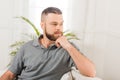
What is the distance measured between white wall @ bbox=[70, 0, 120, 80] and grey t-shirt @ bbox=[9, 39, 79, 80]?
0.79 m

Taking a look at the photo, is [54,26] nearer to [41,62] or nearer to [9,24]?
[41,62]

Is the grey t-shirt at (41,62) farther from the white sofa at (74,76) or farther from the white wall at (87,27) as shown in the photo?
the white wall at (87,27)

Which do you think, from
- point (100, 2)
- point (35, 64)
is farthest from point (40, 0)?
point (35, 64)

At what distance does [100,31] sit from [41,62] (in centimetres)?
116

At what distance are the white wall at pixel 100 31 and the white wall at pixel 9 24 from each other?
2.14ft

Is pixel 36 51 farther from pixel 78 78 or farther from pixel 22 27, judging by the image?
pixel 22 27

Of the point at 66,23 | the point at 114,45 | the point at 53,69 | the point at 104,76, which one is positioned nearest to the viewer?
the point at 53,69

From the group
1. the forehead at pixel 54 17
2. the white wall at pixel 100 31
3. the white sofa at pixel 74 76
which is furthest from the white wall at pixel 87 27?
the forehead at pixel 54 17

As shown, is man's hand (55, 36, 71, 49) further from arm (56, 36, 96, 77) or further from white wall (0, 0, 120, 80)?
white wall (0, 0, 120, 80)

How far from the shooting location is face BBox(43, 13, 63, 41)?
72.9 inches

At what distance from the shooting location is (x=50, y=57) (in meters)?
1.85

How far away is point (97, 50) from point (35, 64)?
1.14 metres

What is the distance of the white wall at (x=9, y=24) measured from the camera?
274cm

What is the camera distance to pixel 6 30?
279 centimetres
